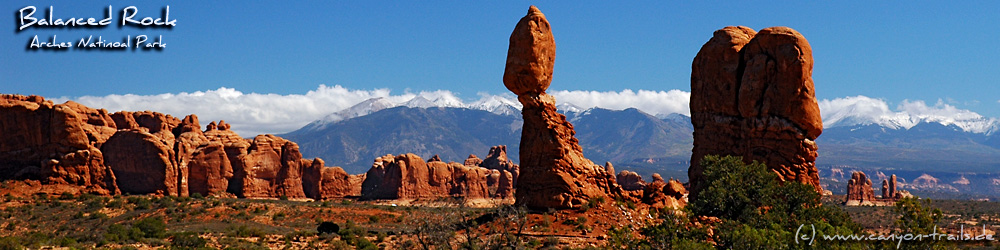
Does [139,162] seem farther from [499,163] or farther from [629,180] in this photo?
[499,163]

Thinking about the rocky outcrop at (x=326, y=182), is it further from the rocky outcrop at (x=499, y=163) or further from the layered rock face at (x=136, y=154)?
the rocky outcrop at (x=499, y=163)

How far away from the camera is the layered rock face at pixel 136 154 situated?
6494 cm

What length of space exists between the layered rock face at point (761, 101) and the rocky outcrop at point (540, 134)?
22.6ft

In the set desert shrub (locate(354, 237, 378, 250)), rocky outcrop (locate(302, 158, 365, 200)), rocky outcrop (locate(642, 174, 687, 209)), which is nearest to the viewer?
desert shrub (locate(354, 237, 378, 250))

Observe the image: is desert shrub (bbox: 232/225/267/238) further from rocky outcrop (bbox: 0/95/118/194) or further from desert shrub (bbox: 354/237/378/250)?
rocky outcrop (bbox: 0/95/118/194)

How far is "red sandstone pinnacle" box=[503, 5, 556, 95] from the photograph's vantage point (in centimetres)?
4372

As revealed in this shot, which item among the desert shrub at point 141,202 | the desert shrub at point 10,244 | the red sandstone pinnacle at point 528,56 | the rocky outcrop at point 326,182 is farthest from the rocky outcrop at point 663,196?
the rocky outcrop at point 326,182

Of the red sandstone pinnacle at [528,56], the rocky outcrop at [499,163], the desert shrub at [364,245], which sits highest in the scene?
the red sandstone pinnacle at [528,56]

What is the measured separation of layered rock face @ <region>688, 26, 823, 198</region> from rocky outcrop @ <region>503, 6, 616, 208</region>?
22.6 ft

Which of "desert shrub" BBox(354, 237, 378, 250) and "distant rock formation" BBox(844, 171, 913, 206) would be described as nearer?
"desert shrub" BBox(354, 237, 378, 250)

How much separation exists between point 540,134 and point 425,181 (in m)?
59.2

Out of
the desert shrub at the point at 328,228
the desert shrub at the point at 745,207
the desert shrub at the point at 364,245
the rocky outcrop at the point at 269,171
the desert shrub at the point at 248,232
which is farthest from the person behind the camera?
the rocky outcrop at the point at 269,171

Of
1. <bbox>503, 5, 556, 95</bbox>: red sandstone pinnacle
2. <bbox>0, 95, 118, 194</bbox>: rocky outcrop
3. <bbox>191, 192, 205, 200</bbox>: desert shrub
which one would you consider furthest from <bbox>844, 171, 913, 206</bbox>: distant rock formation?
<bbox>0, 95, 118, 194</bbox>: rocky outcrop

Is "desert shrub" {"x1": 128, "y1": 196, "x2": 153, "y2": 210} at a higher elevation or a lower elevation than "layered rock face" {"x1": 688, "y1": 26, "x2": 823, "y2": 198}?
lower
